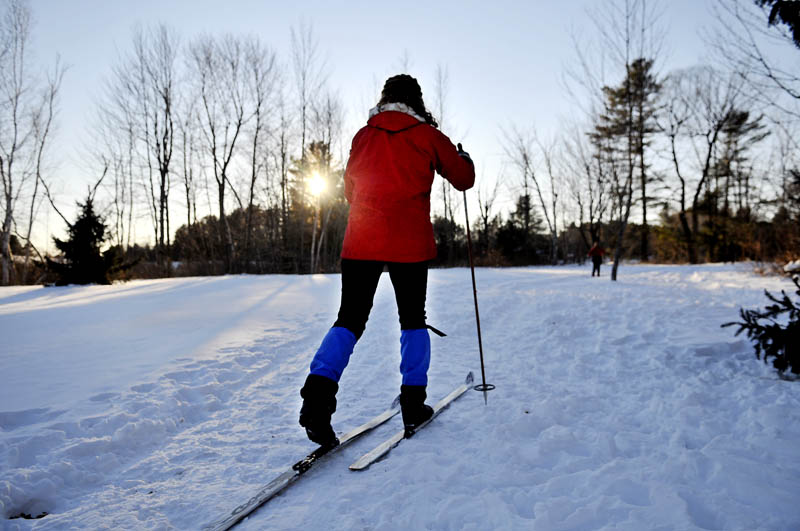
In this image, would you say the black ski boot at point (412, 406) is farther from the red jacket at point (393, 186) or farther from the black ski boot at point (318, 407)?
the red jacket at point (393, 186)

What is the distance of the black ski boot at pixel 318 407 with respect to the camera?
79.0 inches

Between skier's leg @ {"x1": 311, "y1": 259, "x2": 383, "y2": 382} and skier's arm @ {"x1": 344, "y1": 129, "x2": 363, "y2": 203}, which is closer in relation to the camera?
skier's leg @ {"x1": 311, "y1": 259, "x2": 383, "y2": 382}

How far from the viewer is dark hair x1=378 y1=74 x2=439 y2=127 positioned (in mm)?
2361

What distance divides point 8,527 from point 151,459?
62 cm

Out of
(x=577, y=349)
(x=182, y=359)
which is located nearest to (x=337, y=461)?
(x=182, y=359)

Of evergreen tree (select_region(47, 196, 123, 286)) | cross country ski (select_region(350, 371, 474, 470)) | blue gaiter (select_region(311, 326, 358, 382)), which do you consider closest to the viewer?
cross country ski (select_region(350, 371, 474, 470))

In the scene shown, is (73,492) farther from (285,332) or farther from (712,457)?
(285,332)

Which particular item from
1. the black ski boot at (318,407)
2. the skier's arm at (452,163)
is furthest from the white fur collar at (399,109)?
the black ski boot at (318,407)

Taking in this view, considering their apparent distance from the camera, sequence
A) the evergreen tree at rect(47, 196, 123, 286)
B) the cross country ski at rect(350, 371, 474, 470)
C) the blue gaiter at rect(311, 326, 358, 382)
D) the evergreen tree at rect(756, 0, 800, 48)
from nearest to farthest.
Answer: the cross country ski at rect(350, 371, 474, 470) → the blue gaiter at rect(311, 326, 358, 382) → the evergreen tree at rect(756, 0, 800, 48) → the evergreen tree at rect(47, 196, 123, 286)

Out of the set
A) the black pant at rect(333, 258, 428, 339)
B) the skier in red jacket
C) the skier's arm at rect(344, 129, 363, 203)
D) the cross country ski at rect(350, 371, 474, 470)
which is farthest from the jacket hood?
the cross country ski at rect(350, 371, 474, 470)

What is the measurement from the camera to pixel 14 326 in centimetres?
443

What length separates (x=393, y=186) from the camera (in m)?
2.23

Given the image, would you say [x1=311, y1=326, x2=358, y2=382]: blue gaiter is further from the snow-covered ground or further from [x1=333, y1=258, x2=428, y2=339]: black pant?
the snow-covered ground

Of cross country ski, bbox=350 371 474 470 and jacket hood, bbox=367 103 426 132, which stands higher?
jacket hood, bbox=367 103 426 132
